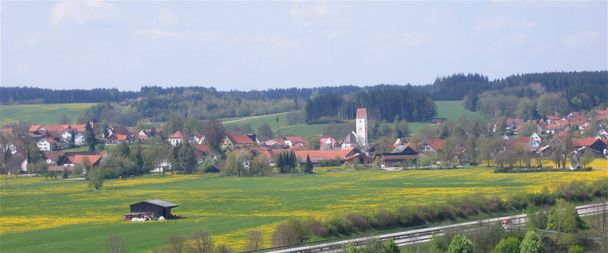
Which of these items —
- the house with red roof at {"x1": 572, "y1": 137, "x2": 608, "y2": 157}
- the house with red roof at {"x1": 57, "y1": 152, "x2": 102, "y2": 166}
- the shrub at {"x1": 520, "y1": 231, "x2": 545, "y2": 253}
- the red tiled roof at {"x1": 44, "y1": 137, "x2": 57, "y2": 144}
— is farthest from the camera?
the red tiled roof at {"x1": 44, "y1": 137, "x2": 57, "y2": 144}

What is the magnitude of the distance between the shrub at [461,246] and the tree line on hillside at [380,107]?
4200 inches

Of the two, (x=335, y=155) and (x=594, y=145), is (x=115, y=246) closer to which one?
(x=335, y=155)

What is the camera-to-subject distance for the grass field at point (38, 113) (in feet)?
500

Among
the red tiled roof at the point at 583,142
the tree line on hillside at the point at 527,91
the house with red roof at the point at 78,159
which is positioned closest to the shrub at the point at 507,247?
the house with red roof at the point at 78,159

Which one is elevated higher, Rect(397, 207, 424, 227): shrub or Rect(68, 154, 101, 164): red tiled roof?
Rect(68, 154, 101, 164): red tiled roof

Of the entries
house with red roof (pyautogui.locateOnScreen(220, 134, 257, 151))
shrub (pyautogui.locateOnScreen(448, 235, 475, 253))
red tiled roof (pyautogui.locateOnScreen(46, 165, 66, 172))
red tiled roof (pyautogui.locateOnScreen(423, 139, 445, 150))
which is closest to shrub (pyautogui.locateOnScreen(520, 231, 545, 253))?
shrub (pyautogui.locateOnScreen(448, 235, 475, 253))

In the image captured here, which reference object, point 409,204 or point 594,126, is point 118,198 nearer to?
point 409,204

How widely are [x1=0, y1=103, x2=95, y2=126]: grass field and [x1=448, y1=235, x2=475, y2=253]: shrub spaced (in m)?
120

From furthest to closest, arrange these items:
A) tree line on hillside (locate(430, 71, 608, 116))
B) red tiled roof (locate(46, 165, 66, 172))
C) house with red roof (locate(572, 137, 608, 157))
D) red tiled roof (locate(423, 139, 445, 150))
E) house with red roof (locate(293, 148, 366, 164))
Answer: tree line on hillside (locate(430, 71, 608, 116)) < red tiled roof (locate(423, 139, 445, 150)) < house with red roof (locate(293, 148, 366, 164)) < house with red roof (locate(572, 137, 608, 157)) < red tiled roof (locate(46, 165, 66, 172))

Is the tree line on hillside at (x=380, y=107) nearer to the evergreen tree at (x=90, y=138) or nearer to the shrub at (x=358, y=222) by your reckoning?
the evergreen tree at (x=90, y=138)

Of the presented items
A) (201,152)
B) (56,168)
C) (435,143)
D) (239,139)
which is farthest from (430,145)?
(56,168)

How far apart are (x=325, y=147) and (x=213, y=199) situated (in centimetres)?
5161

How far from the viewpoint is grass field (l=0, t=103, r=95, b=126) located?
5999 inches

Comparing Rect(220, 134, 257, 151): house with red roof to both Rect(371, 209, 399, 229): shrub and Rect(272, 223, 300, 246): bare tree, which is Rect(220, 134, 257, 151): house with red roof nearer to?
Rect(371, 209, 399, 229): shrub
